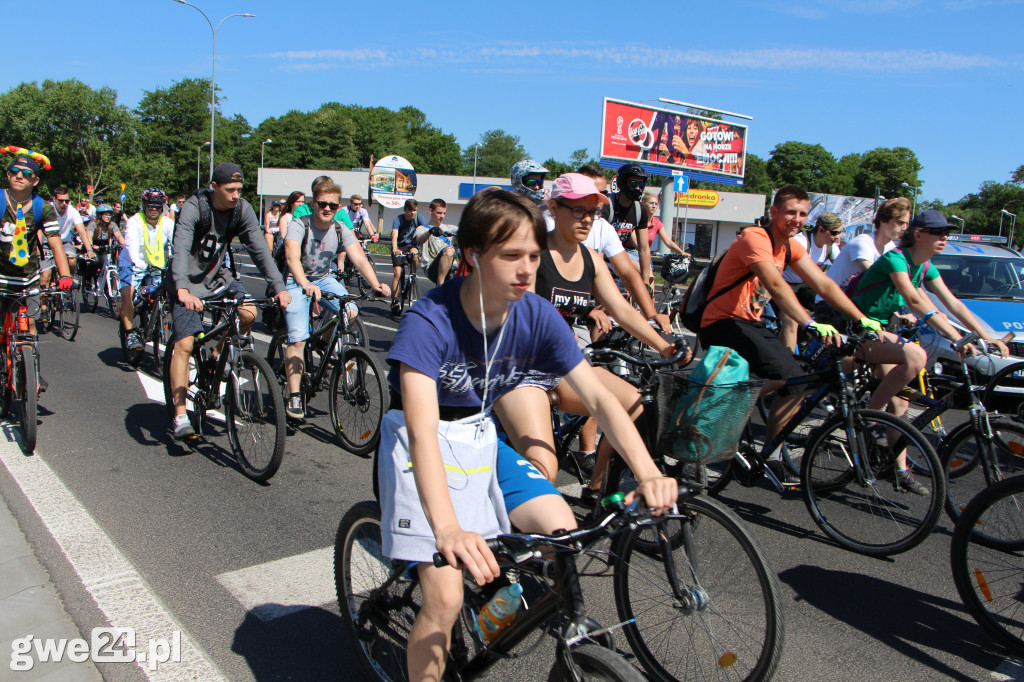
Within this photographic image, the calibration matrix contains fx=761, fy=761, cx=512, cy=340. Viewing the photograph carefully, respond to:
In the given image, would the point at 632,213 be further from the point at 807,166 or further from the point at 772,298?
the point at 807,166

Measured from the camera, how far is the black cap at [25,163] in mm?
5602

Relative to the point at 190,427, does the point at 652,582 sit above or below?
above

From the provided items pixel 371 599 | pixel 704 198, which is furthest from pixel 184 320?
pixel 704 198

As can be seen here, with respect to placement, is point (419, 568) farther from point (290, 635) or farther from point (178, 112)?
point (178, 112)

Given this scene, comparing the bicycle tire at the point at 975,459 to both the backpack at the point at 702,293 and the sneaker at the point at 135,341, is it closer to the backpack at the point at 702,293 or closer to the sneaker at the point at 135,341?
the backpack at the point at 702,293

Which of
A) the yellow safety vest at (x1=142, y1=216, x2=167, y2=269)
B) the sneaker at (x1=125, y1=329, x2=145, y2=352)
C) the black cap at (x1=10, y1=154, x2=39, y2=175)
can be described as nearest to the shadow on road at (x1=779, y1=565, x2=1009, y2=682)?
the black cap at (x1=10, y1=154, x2=39, y2=175)

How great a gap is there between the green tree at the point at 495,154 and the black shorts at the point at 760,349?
380 feet

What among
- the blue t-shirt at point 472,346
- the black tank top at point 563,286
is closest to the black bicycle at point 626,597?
the blue t-shirt at point 472,346

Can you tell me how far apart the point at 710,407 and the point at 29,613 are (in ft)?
9.68

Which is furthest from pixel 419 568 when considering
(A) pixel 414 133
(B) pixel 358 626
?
(A) pixel 414 133

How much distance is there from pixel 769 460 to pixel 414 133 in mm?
130496

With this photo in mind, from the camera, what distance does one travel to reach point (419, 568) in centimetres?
219

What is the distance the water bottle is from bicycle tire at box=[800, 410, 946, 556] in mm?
2702

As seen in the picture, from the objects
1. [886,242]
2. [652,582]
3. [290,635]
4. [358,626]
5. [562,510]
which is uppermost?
[886,242]
